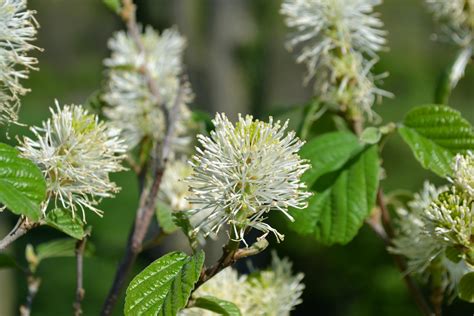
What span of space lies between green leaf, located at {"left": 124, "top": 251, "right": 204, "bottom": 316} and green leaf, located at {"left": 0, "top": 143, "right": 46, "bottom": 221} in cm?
12

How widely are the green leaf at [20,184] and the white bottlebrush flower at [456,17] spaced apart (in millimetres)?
711

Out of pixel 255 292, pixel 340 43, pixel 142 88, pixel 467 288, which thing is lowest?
pixel 255 292

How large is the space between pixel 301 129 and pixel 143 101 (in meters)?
A: 0.29

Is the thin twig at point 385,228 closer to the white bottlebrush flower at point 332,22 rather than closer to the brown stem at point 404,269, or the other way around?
the brown stem at point 404,269

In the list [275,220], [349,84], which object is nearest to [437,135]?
[349,84]

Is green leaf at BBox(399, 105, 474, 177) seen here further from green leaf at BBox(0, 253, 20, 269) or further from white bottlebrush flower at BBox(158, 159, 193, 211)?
green leaf at BBox(0, 253, 20, 269)

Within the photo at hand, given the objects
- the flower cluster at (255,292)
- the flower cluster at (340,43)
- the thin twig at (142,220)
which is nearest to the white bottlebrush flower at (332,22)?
the flower cluster at (340,43)

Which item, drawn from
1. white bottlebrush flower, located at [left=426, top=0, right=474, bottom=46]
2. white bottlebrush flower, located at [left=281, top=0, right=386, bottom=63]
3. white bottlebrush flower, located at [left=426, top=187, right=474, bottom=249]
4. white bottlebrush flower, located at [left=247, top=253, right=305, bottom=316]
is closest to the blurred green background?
white bottlebrush flower, located at [left=426, top=0, right=474, bottom=46]

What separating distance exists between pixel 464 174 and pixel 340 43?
1.20ft

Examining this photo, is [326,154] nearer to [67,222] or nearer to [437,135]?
[437,135]

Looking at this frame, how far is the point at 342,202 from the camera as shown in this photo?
1.06 m

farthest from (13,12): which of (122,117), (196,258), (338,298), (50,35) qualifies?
(50,35)

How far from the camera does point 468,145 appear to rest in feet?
3.23

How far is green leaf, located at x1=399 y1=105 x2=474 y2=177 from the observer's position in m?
0.99
